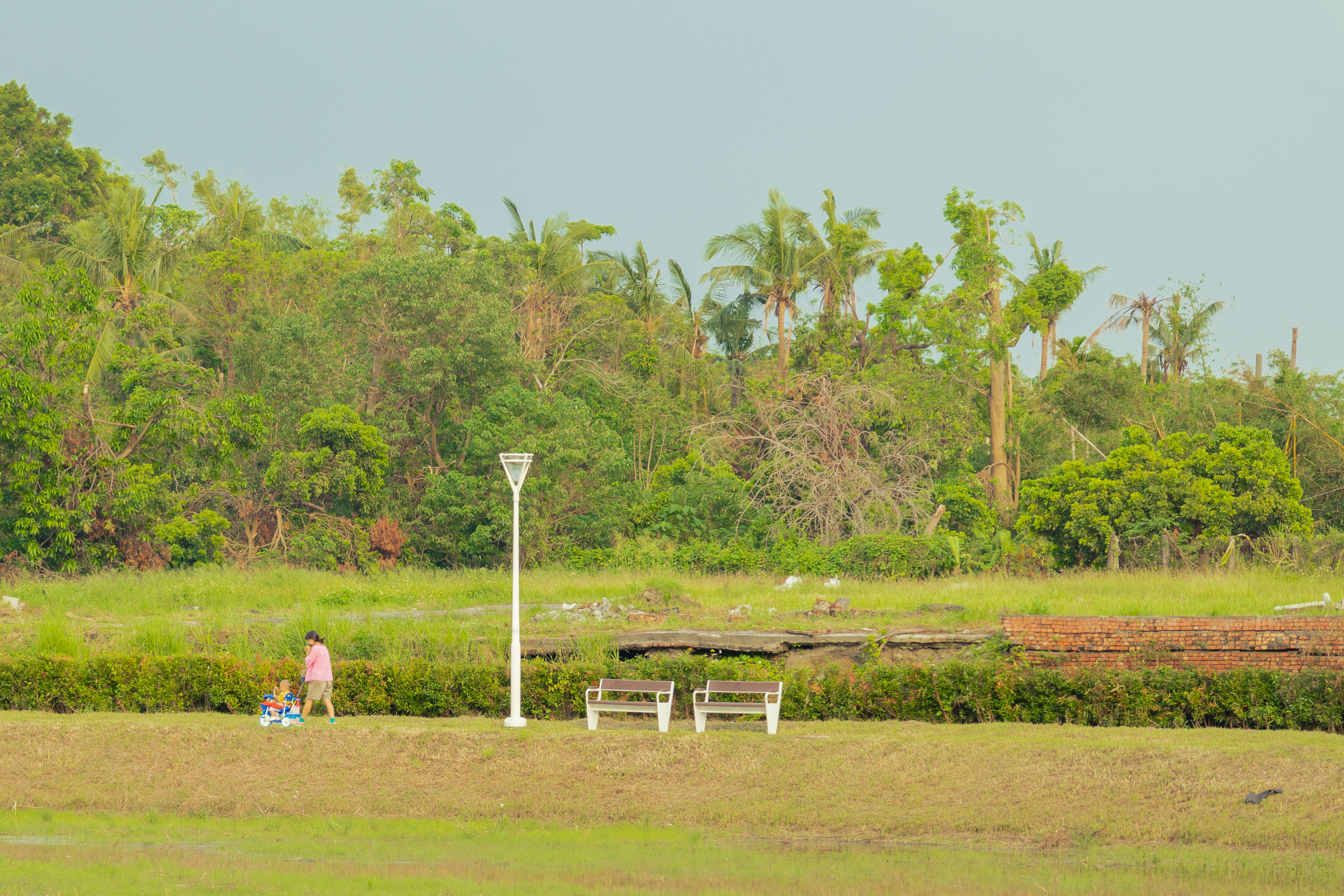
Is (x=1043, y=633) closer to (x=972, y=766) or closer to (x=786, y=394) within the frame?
(x=972, y=766)

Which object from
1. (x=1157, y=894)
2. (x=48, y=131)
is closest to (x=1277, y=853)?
(x=1157, y=894)

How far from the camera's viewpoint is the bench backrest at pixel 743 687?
13703 millimetres

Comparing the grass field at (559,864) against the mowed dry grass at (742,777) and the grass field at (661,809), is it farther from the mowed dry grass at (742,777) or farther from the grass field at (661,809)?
the mowed dry grass at (742,777)

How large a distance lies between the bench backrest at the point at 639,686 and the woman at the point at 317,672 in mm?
3237

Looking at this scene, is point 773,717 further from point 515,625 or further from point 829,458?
point 829,458

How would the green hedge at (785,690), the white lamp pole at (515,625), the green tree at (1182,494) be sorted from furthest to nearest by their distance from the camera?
the green tree at (1182,494) < the white lamp pole at (515,625) < the green hedge at (785,690)

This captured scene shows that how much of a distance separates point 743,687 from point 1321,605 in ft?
28.1

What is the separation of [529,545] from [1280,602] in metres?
19.0

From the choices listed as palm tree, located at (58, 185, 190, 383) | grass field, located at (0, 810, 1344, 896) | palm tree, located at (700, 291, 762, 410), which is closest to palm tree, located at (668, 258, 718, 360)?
palm tree, located at (700, 291, 762, 410)

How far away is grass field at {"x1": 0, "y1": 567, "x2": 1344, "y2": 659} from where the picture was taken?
17.4 meters

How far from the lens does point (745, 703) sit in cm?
1366

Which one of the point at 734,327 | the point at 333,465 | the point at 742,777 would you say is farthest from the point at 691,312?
the point at 742,777

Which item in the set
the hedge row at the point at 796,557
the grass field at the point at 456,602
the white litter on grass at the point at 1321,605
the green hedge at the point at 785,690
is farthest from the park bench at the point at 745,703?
the hedge row at the point at 796,557

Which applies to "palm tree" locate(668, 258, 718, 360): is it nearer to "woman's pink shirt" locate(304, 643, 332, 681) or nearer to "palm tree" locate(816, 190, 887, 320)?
"palm tree" locate(816, 190, 887, 320)
